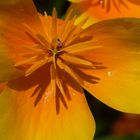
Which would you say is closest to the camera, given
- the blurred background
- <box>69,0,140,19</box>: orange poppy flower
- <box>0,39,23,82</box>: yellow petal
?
<box>0,39,23,82</box>: yellow petal

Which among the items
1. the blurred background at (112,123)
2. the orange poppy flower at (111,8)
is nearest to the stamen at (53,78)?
the orange poppy flower at (111,8)

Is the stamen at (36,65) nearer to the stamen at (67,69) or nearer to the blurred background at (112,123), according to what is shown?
the stamen at (67,69)

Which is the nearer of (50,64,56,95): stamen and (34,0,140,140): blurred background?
(50,64,56,95): stamen

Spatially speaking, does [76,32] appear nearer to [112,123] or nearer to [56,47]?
[56,47]

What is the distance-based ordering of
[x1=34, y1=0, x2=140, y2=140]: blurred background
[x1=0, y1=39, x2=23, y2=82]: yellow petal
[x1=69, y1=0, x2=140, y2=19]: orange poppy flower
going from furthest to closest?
1. [x1=34, y1=0, x2=140, y2=140]: blurred background
2. [x1=69, y1=0, x2=140, y2=19]: orange poppy flower
3. [x1=0, y1=39, x2=23, y2=82]: yellow petal

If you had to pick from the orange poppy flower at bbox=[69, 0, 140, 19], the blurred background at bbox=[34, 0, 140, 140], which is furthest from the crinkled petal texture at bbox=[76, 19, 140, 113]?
the blurred background at bbox=[34, 0, 140, 140]

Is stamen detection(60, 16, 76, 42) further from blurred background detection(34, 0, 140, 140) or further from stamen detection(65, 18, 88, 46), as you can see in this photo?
blurred background detection(34, 0, 140, 140)
